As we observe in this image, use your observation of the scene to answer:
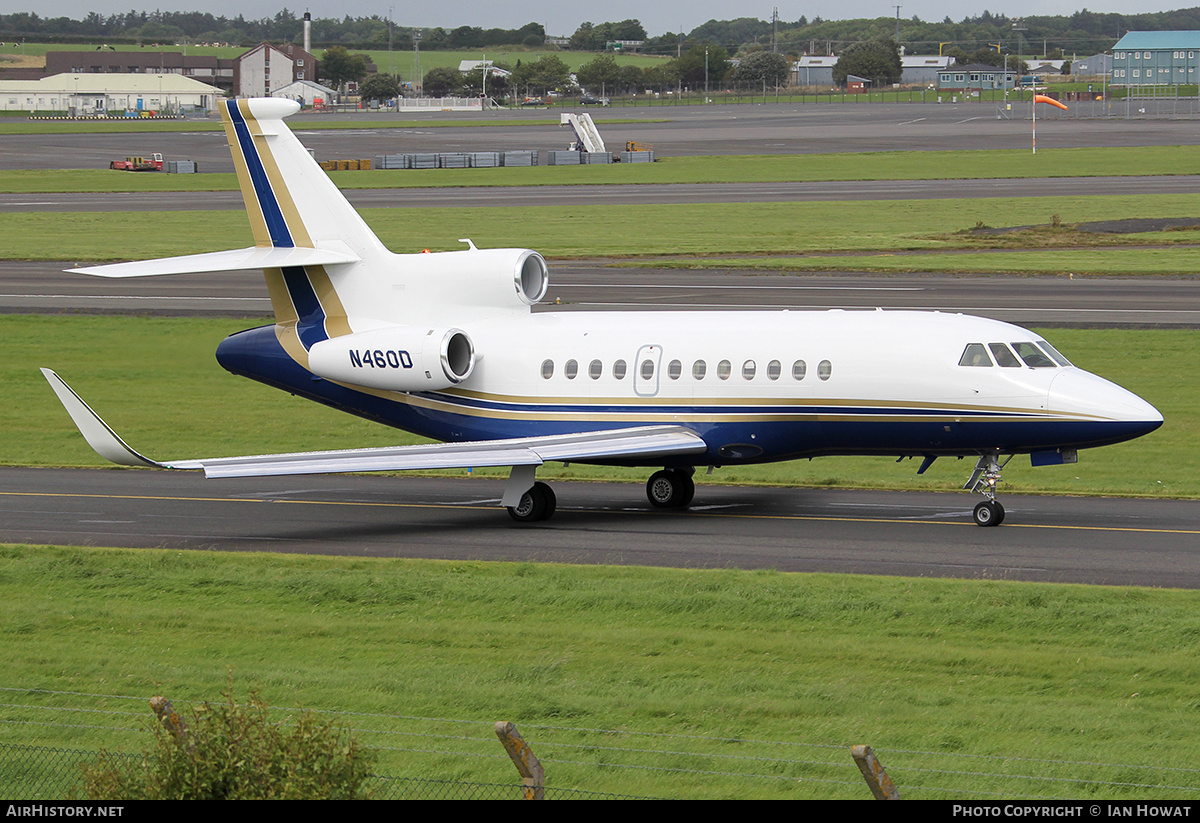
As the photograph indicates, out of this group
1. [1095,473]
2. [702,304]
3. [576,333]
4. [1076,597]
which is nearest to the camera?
[1076,597]

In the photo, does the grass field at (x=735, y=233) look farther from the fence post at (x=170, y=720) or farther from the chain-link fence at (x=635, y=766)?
the fence post at (x=170, y=720)

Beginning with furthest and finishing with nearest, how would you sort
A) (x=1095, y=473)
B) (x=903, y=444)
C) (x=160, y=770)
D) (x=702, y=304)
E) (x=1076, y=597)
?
(x=702, y=304), (x=1095, y=473), (x=903, y=444), (x=1076, y=597), (x=160, y=770)

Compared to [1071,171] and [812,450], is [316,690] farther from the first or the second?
[1071,171]

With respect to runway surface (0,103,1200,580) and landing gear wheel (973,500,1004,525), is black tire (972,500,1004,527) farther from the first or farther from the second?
runway surface (0,103,1200,580)

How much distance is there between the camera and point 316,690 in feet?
59.4

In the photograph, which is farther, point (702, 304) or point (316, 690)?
point (702, 304)

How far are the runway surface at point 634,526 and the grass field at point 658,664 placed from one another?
1744 mm

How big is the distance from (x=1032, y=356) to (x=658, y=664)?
12.1 meters

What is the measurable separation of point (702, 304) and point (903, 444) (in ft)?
90.7

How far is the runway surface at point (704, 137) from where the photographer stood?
137 meters

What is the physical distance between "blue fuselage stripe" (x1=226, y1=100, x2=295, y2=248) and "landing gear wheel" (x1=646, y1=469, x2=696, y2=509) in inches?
387

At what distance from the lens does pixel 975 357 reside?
90.6 feet

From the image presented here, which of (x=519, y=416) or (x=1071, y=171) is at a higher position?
(x=1071, y=171)

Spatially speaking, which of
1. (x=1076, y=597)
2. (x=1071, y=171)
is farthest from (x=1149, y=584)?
(x=1071, y=171)
